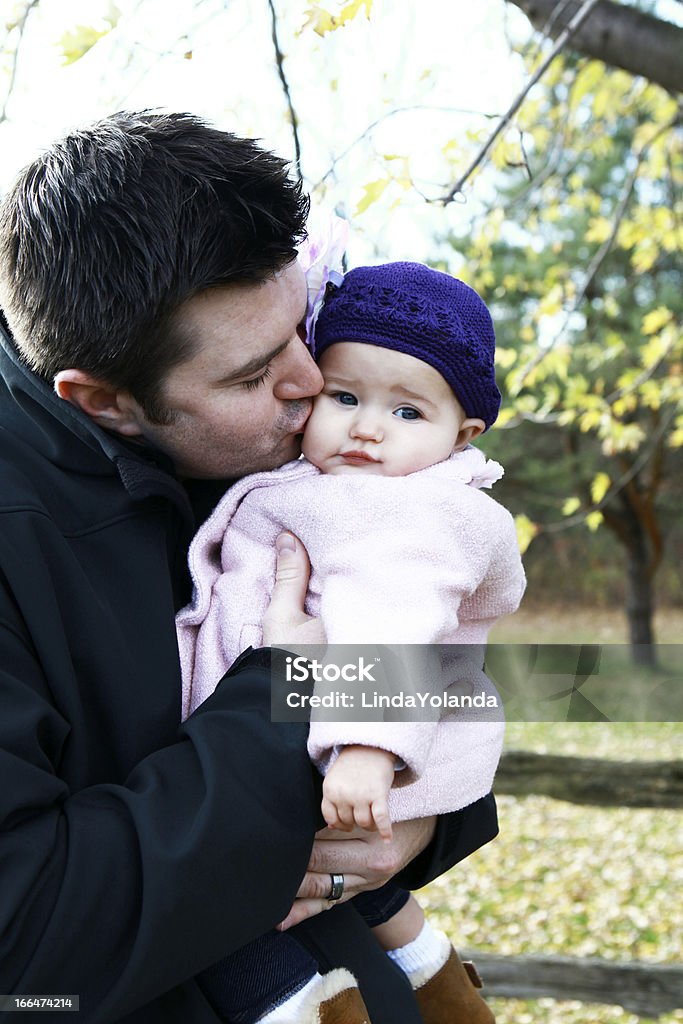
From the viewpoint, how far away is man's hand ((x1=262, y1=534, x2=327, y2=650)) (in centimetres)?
136

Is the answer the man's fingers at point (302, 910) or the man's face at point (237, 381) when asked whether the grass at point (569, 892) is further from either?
the man's face at point (237, 381)

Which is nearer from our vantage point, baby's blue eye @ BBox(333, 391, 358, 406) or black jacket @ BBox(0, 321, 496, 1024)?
black jacket @ BBox(0, 321, 496, 1024)

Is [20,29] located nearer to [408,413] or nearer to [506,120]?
[506,120]

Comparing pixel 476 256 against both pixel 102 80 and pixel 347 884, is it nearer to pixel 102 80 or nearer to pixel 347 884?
pixel 102 80

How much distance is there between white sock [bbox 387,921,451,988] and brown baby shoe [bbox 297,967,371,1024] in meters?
0.34

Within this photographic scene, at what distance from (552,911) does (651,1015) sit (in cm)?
263

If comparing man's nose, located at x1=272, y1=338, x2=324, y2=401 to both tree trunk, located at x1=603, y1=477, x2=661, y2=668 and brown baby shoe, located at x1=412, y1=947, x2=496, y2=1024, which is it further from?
tree trunk, located at x1=603, y1=477, x2=661, y2=668

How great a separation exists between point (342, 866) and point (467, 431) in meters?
0.72

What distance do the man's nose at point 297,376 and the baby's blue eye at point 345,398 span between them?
8 centimetres

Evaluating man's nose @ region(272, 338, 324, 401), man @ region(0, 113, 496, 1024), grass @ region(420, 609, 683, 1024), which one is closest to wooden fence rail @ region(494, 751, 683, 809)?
grass @ region(420, 609, 683, 1024)

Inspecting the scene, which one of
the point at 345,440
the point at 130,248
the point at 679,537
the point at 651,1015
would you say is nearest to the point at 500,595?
the point at 345,440

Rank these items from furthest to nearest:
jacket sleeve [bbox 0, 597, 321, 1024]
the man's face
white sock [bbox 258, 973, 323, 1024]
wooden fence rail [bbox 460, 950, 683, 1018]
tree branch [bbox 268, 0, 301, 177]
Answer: wooden fence rail [bbox 460, 950, 683, 1018]
tree branch [bbox 268, 0, 301, 177]
the man's face
white sock [bbox 258, 973, 323, 1024]
jacket sleeve [bbox 0, 597, 321, 1024]

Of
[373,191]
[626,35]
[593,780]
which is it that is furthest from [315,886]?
[593,780]

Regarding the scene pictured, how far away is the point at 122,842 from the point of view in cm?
111
